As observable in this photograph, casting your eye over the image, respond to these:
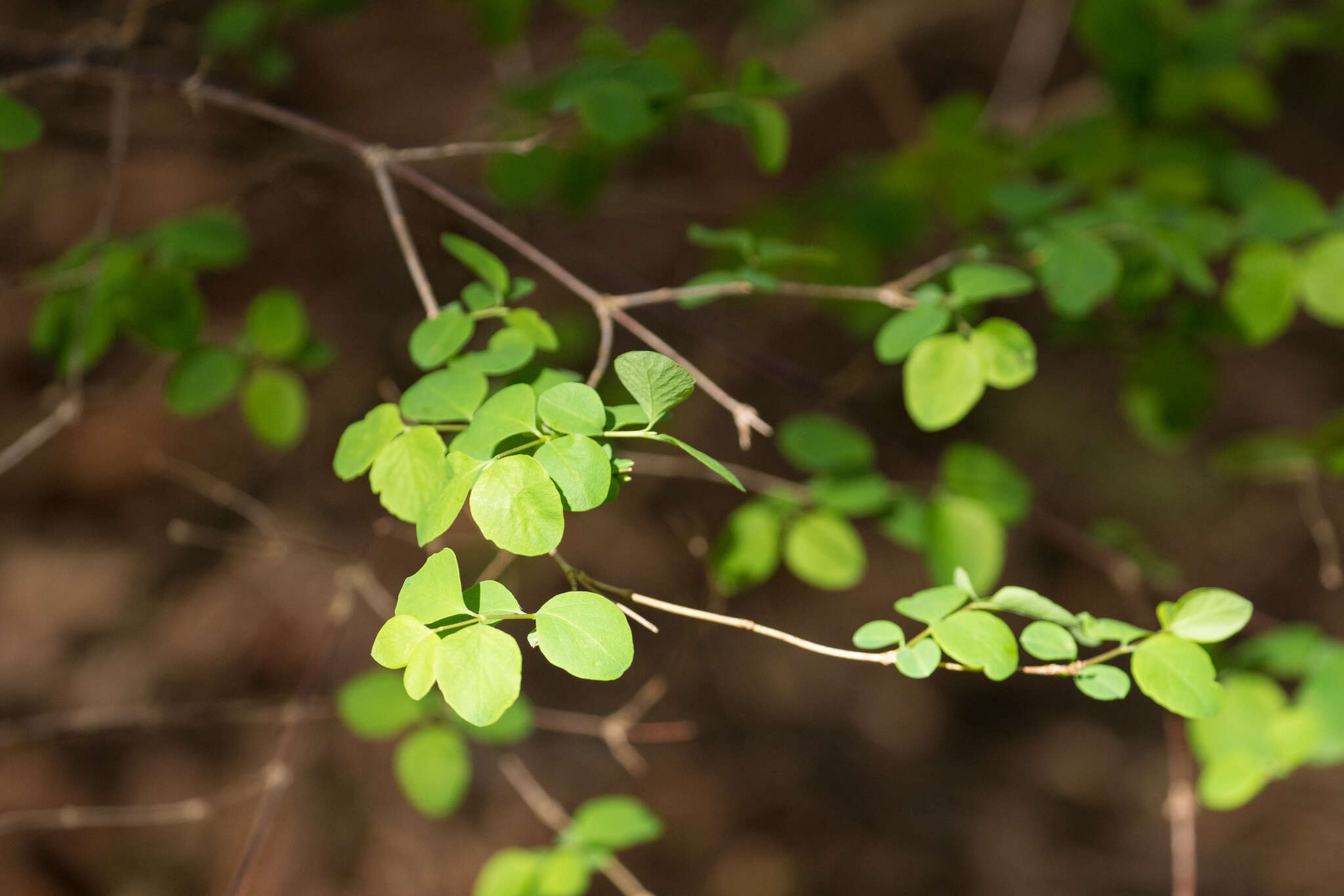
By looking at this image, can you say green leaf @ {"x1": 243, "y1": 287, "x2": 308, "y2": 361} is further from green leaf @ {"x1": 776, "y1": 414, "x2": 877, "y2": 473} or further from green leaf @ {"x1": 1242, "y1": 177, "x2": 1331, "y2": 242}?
green leaf @ {"x1": 1242, "y1": 177, "x2": 1331, "y2": 242}

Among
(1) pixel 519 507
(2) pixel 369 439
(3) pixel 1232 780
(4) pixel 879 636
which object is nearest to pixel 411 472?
(2) pixel 369 439

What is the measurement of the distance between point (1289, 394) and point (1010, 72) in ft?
5.60

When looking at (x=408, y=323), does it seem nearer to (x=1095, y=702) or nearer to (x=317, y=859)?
(x=317, y=859)

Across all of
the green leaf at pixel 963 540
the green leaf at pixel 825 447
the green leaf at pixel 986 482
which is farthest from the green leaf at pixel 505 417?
the green leaf at pixel 986 482

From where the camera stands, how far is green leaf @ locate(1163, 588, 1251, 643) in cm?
80

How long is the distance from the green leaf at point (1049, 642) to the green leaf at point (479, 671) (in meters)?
0.47

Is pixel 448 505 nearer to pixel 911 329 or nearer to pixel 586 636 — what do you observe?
pixel 586 636

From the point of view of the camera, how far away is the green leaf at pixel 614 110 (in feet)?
3.62

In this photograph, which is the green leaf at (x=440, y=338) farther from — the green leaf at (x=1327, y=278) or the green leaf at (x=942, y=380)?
the green leaf at (x=1327, y=278)

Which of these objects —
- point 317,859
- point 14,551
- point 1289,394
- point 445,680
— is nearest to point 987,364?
point 445,680

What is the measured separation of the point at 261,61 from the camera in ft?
5.37

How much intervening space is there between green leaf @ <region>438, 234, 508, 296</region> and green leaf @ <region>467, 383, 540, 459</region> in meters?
0.24

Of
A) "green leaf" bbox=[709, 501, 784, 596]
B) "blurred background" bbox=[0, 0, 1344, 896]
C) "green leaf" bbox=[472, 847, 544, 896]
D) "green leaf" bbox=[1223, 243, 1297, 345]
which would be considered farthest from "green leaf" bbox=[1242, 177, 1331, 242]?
"green leaf" bbox=[472, 847, 544, 896]

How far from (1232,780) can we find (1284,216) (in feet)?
2.84
